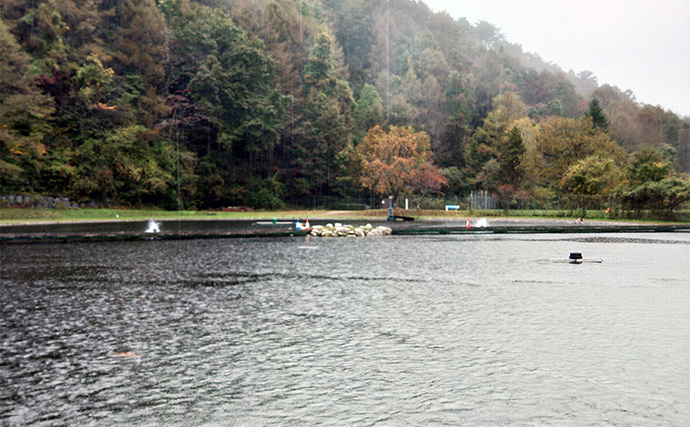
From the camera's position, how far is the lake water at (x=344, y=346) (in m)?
5.12

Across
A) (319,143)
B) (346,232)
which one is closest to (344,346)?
(346,232)

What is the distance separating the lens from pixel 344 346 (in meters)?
7.38

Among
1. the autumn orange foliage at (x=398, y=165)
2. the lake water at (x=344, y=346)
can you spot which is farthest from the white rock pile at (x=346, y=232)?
the autumn orange foliage at (x=398, y=165)

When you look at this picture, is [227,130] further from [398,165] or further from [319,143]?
[398,165]

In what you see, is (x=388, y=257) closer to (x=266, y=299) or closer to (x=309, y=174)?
(x=266, y=299)

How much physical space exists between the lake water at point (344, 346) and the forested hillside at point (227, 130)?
43130 mm

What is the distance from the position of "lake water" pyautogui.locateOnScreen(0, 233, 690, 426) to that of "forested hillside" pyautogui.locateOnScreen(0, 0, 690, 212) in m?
43.1

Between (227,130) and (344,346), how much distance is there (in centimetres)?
6620

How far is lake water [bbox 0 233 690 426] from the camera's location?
5125 mm

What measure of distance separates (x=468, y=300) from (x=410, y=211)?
52.6 metres

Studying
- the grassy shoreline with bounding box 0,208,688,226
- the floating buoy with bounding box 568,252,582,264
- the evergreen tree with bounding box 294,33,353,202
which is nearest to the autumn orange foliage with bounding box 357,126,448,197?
the grassy shoreline with bounding box 0,208,688,226

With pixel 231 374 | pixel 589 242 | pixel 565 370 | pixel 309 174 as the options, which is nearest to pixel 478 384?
pixel 565 370

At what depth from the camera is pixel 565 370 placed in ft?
20.8

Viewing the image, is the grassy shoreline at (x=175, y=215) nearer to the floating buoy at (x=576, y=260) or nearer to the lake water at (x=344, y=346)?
the floating buoy at (x=576, y=260)
